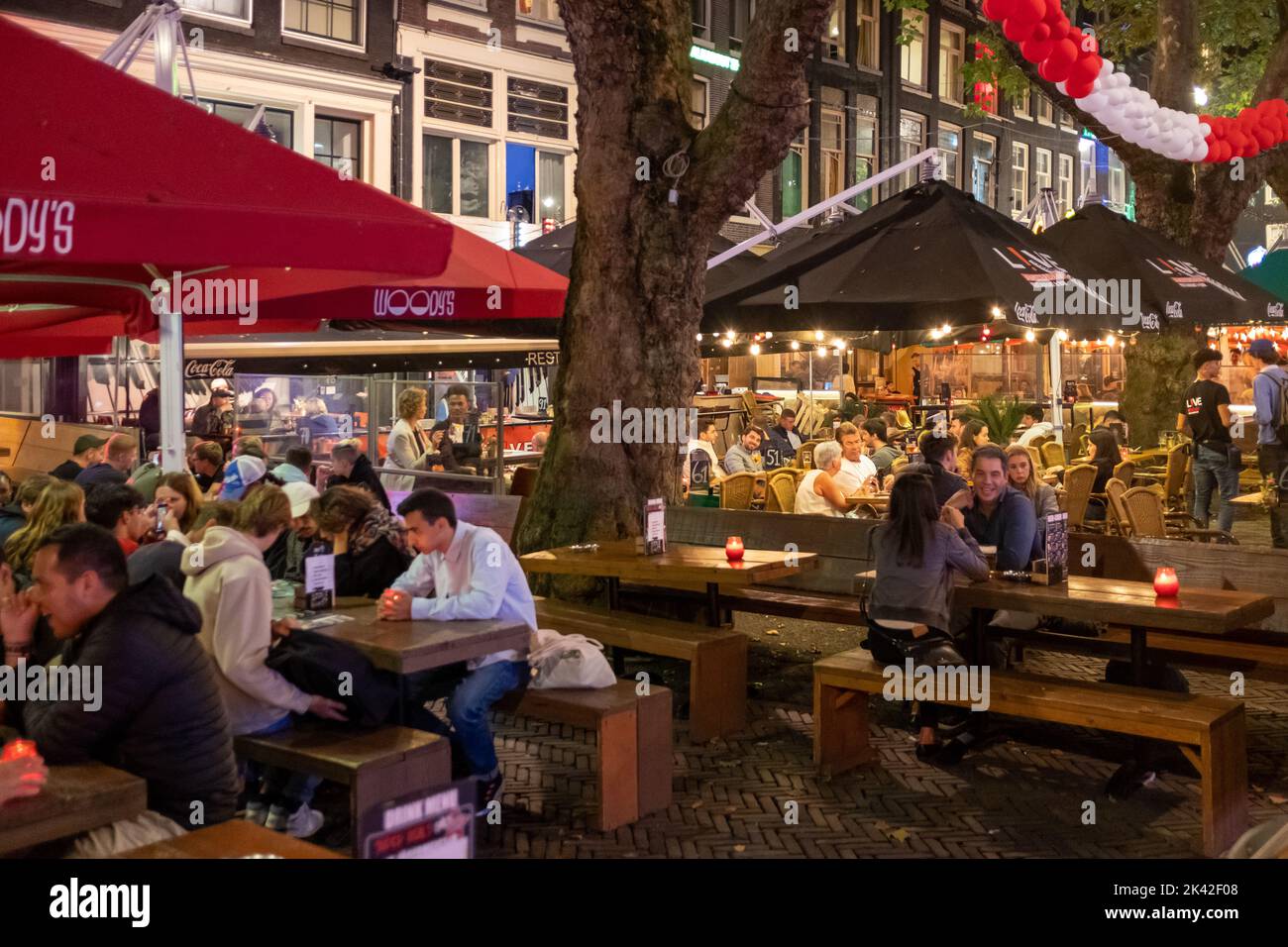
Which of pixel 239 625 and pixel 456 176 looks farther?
pixel 456 176

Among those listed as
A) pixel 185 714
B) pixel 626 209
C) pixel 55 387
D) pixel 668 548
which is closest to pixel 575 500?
pixel 668 548

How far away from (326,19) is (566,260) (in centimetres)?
1064

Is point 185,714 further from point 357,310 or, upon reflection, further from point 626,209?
point 626,209

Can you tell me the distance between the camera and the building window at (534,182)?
2219cm

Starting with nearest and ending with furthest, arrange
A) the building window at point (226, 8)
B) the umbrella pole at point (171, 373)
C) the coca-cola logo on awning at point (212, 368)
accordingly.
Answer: the umbrella pole at point (171, 373)
the coca-cola logo on awning at point (212, 368)
the building window at point (226, 8)

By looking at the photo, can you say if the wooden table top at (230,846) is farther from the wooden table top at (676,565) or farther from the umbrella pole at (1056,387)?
the umbrella pole at (1056,387)

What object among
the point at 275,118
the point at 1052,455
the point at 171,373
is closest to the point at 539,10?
the point at 275,118

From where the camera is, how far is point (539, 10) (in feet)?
73.8

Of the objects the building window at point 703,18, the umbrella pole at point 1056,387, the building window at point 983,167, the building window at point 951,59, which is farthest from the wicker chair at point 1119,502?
the building window at point 983,167

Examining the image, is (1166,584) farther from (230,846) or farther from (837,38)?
(837,38)

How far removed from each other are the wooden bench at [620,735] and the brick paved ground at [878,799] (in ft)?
0.33

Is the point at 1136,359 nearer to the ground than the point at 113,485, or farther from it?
farther from it

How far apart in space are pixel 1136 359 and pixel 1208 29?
663 cm
